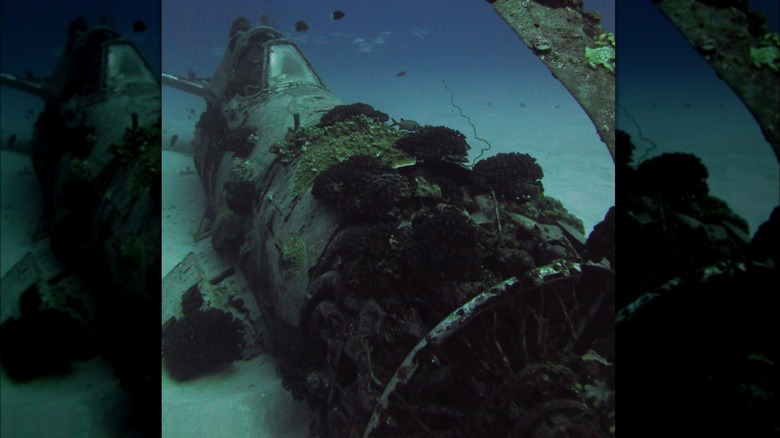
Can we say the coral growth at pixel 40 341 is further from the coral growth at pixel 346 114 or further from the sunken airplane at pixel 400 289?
the coral growth at pixel 346 114

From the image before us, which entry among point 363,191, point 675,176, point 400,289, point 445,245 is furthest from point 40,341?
point 363,191

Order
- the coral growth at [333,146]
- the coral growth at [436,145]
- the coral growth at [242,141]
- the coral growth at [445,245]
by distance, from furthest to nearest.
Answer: the coral growth at [242,141] < the coral growth at [333,146] < the coral growth at [436,145] < the coral growth at [445,245]

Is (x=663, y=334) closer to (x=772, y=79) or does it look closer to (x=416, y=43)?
(x=772, y=79)

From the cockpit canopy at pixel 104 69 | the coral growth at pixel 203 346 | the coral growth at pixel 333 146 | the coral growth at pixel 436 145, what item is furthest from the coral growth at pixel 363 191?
the cockpit canopy at pixel 104 69

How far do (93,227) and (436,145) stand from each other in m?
5.77

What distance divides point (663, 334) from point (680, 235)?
1.41ft

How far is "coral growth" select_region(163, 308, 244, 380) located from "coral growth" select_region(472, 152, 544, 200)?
516 cm

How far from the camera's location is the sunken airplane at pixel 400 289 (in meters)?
4.37

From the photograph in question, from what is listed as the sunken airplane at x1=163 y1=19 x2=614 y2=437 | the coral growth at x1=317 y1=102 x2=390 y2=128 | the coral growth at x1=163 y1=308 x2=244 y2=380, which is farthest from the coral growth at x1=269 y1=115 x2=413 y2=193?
the coral growth at x1=163 y1=308 x2=244 y2=380

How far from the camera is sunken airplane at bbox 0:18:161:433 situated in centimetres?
175

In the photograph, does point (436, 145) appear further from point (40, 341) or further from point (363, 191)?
point (40, 341)

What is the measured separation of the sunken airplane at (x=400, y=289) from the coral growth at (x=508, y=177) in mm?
31

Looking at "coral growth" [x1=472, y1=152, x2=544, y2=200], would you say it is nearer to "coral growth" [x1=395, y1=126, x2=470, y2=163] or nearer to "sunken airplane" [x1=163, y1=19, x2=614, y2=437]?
"sunken airplane" [x1=163, y1=19, x2=614, y2=437]

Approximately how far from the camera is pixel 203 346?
22.9ft
